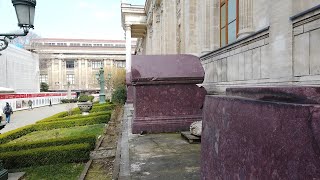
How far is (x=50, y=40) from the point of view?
91625 mm

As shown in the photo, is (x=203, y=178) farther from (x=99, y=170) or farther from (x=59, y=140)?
(x=59, y=140)

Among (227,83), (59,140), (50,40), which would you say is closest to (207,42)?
(227,83)

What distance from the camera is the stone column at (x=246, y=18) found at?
7434 mm

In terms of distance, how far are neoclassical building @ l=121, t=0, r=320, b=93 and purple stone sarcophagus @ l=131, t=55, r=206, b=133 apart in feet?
5.27

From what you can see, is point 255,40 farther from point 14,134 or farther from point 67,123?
point 67,123

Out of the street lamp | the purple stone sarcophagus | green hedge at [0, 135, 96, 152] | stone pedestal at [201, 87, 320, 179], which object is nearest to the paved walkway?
green hedge at [0, 135, 96, 152]

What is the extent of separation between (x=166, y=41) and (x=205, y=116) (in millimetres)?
18763

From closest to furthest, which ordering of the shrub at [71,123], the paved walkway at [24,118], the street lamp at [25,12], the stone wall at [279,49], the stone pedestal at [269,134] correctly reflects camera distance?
the stone pedestal at [269,134], the stone wall at [279,49], the street lamp at [25,12], the shrub at [71,123], the paved walkway at [24,118]

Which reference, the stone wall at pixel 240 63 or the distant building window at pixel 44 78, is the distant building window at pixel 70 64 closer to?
the distant building window at pixel 44 78

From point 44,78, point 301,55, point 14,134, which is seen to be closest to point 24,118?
point 14,134

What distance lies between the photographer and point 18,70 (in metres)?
49.2

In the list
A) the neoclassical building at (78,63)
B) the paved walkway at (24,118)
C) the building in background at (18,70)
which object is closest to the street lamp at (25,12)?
the paved walkway at (24,118)

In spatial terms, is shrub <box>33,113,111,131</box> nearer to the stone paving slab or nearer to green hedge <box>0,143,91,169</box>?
green hedge <box>0,143,91,169</box>

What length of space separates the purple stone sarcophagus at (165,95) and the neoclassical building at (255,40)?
161 centimetres
